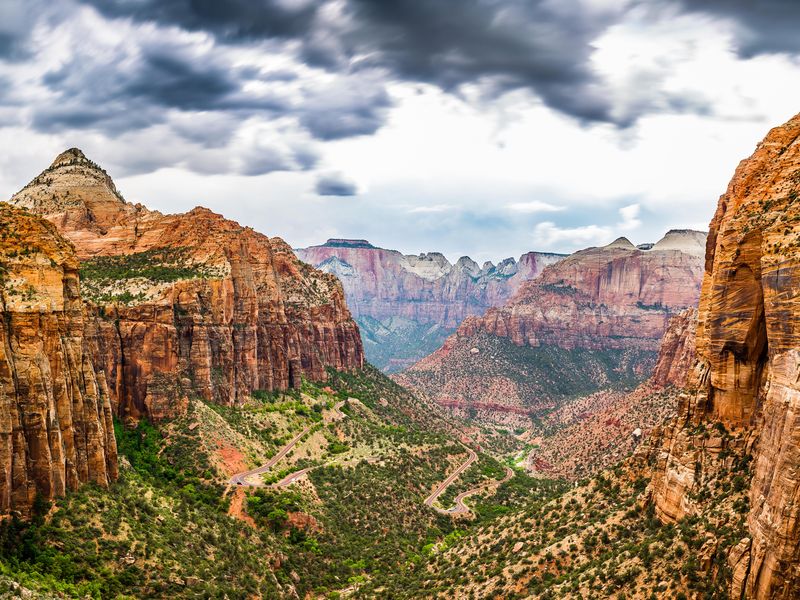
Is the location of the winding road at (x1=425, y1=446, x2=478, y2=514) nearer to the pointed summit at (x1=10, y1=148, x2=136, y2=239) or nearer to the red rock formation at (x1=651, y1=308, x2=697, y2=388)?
the red rock formation at (x1=651, y1=308, x2=697, y2=388)

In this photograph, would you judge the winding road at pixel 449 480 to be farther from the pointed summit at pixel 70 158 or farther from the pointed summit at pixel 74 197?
the pointed summit at pixel 70 158

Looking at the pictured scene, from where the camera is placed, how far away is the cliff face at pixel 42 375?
62000 millimetres

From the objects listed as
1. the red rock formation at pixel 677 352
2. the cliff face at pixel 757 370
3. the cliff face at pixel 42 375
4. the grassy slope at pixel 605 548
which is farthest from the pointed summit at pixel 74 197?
the red rock formation at pixel 677 352

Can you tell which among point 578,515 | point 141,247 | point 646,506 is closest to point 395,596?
point 578,515

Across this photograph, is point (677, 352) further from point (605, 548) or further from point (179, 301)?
point (179, 301)

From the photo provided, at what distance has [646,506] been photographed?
6162 centimetres

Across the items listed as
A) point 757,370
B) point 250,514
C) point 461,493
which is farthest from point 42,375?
point 461,493

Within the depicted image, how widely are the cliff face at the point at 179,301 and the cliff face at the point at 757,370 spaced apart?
3116 inches

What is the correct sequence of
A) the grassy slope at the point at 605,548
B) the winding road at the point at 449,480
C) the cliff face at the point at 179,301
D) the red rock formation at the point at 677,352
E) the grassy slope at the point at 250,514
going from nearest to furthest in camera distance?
1. the grassy slope at the point at 605,548
2. the grassy slope at the point at 250,514
3. the cliff face at the point at 179,301
4. the winding road at the point at 449,480
5. the red rock formation at the point at 677,352

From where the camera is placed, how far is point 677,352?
15012 cm

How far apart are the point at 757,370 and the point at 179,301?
92786 millimetres

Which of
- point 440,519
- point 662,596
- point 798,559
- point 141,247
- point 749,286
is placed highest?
point 141,247

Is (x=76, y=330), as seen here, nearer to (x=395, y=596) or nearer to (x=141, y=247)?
(x=395, y=596)

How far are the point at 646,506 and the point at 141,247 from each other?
10649cm
